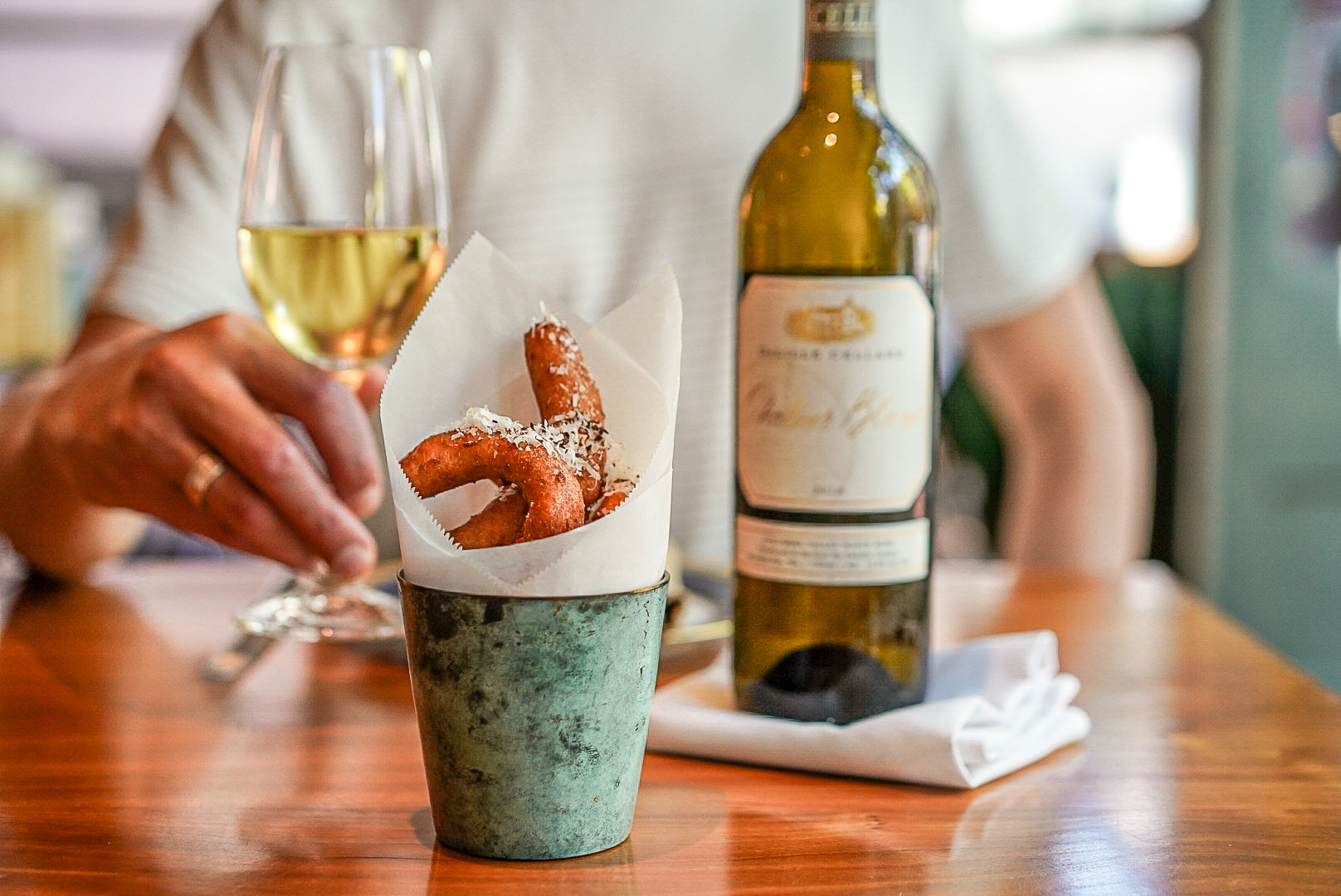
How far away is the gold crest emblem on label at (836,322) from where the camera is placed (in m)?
0.64

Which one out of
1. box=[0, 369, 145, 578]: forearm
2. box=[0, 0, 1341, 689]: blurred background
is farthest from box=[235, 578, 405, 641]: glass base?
box=[0, 0, 1341, 689]: blurred background

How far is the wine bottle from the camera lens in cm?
64

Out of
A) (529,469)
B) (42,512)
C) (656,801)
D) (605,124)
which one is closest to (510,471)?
(529,469)

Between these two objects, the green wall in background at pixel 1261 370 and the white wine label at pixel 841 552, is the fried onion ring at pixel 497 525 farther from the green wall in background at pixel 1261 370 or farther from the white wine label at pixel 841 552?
the green wall in background at pixel 1261 370

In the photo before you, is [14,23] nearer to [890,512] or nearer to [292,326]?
[292,326]

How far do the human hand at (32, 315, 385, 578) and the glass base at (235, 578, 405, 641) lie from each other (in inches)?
0.8

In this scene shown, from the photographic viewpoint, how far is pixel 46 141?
3369mm

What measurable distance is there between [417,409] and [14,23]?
326 cm

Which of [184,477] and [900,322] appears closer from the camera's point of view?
[900,322]

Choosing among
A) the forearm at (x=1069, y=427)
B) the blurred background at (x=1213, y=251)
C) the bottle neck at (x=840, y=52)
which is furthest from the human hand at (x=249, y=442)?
the blurred background at (x=1213, y=251)

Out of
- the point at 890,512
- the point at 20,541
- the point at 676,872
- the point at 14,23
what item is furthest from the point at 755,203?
the point at 14,23

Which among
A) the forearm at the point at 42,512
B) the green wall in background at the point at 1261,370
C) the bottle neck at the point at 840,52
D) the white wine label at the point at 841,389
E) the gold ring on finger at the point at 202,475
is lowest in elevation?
the green wall in background at the point at 1261,370

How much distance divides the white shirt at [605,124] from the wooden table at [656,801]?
0.57 meters

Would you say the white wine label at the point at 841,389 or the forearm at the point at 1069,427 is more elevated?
the white wine label at the point at 841,389
